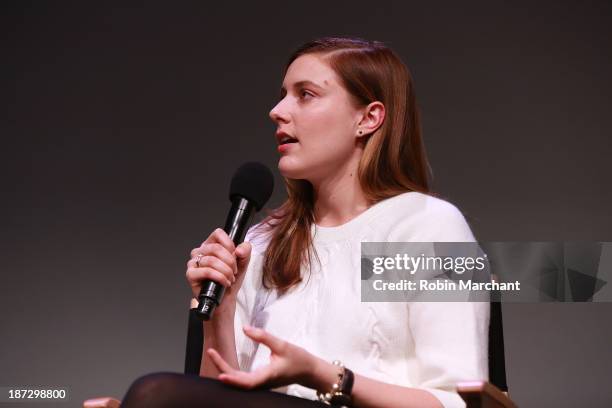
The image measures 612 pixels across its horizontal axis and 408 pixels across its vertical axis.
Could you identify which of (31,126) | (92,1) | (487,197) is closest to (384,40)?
(487,197)

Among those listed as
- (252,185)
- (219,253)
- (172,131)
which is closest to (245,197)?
(252,185)

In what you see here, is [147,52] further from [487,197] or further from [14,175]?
[487,197]

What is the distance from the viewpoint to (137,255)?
2.91m

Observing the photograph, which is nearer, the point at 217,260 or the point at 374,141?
the point at 217,260

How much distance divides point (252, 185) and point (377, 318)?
0.36 meters

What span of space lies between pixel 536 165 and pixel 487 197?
198 mm

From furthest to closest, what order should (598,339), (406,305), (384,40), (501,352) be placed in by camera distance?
(384,40) < (598,339) < (501,352) < (406,305)

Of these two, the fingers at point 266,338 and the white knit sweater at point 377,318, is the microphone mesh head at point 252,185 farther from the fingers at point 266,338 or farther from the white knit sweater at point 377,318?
the fingers at point 266,338

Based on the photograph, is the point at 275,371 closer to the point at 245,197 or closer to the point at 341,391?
the point at 341,391

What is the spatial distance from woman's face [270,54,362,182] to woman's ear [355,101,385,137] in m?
0.01

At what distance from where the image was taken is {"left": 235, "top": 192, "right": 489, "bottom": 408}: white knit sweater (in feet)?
4.62

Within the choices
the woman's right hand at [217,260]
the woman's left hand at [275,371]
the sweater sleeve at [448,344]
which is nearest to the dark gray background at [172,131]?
the sweater sleeve at [448,344]

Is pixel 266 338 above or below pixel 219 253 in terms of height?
below

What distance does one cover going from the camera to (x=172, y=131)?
9.56 feet
